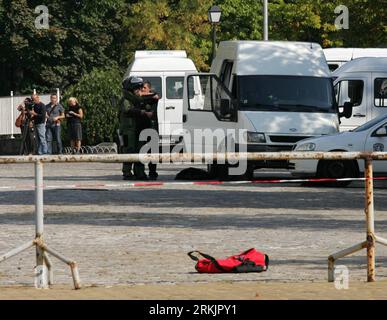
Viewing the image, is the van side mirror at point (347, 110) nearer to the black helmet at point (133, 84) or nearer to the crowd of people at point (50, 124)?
the black helmet at point (133, 84)

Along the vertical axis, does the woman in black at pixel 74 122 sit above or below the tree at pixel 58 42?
below

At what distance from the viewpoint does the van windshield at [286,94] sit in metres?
28.2

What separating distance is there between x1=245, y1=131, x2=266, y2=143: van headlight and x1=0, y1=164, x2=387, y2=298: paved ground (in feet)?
3.55

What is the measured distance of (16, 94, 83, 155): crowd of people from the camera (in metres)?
38.9

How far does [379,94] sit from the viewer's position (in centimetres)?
3288

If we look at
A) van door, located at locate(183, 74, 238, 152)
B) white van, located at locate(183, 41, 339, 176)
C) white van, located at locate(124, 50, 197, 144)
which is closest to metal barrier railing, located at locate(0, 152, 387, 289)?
white van, located at locate(183, 41, 339, 176)

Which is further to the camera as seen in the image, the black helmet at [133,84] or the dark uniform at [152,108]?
the black helmet at [133,84]

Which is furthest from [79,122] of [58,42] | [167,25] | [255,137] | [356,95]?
[58,42]

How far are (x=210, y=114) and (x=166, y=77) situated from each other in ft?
33.2

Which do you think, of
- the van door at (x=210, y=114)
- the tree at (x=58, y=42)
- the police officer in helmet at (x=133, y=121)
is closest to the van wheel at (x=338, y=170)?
the van door at (x=210, y=114)

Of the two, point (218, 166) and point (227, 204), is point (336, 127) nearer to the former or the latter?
point (218, 166)

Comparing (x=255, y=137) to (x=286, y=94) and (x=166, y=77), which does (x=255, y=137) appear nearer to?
(x=286, y=94)

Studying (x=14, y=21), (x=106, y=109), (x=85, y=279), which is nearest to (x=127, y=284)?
(x=85, y=279)

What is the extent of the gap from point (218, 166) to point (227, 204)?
5.60 metres
